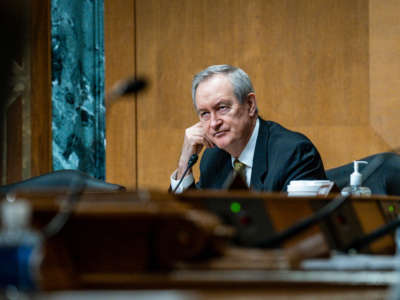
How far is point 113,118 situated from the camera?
3867 mm

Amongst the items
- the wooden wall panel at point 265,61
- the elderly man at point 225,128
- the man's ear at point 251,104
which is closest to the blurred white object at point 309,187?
the elderly man at point 225,128

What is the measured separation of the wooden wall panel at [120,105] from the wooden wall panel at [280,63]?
0.04 ft

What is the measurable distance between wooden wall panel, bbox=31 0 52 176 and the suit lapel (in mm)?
1533

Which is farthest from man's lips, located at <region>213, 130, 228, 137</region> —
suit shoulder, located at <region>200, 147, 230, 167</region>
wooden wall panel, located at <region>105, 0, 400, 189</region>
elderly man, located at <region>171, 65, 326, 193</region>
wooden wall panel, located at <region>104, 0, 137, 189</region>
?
wooden wall panel, located at <region>104, 0, 137, 189</region>

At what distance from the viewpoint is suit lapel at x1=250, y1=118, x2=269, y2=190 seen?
91.5 inches

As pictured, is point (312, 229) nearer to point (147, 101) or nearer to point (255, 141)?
point (255, 141)

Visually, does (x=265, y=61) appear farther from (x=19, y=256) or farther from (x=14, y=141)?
(x=19, y=256)

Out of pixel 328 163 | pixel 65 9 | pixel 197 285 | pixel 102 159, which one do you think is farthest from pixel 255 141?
pixel 197 285

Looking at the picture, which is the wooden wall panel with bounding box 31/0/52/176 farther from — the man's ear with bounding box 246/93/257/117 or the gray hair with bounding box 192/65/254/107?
the man's ear with bounding box 246/93/257/117

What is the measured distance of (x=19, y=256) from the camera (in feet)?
2.35

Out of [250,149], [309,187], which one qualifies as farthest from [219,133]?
[309,187]

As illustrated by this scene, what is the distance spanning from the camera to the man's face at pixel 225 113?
2.70 m

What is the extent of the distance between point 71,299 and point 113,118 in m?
3.24

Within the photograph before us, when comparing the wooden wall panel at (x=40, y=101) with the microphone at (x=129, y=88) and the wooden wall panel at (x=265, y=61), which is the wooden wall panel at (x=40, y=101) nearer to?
the wooden wall panel at (x=265, y=61)
